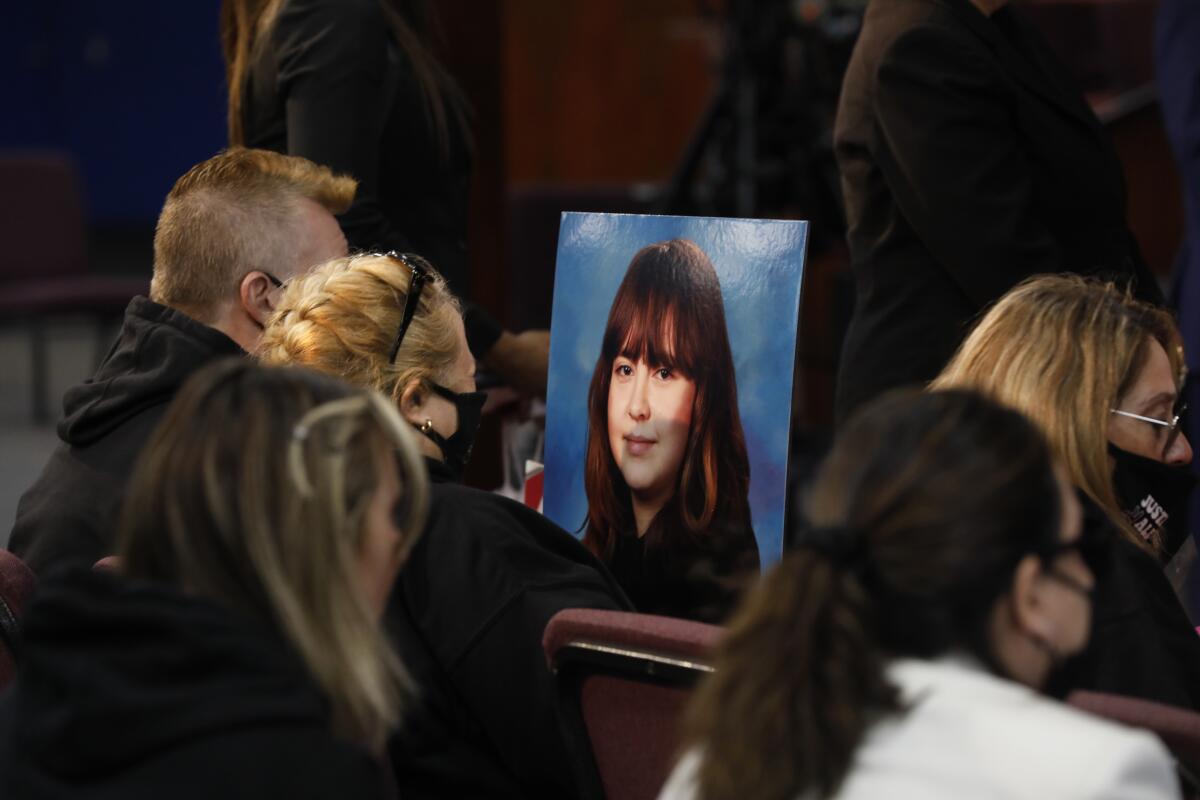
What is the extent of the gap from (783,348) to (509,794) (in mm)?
613

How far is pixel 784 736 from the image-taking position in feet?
3.37

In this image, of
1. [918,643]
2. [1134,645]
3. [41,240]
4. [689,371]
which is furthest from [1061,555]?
[41,240]

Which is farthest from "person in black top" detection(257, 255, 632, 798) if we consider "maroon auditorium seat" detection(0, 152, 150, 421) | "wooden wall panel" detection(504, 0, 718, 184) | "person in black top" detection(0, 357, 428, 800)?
"wooden wall panel" detection(504, 0, 718, 184)

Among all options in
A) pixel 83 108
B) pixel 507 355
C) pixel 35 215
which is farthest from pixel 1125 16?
pixel 83 108

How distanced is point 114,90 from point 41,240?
125 inches

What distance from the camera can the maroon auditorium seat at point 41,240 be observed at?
6160 mm

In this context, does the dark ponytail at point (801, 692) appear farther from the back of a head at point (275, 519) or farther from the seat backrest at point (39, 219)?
the seat backrest at point (39, 219)

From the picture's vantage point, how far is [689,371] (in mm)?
1924

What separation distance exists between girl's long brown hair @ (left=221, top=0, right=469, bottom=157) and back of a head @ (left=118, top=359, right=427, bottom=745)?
1338 millimetres

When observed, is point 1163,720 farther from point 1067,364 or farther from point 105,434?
point 105,434

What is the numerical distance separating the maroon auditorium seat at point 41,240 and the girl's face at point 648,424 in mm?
4422

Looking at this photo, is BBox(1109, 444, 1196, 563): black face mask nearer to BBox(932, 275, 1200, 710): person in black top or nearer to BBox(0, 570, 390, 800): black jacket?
BBox(932, 275, 1200, 710): person in black top

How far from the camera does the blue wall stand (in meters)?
9.20

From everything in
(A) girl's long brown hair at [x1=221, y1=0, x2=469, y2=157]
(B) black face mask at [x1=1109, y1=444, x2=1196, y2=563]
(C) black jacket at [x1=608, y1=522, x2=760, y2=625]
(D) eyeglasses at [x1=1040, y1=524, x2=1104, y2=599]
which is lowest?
(C) black jacket at [x1=608, y1=522, x2=760, y2=625]
